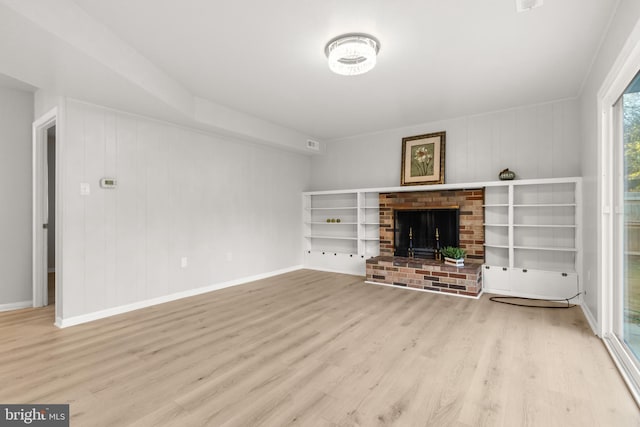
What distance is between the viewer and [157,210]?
390 centimetres

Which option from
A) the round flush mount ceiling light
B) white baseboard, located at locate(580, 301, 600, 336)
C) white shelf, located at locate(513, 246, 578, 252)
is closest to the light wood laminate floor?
white baseboard, located at locate(580, 301, 600, 336)

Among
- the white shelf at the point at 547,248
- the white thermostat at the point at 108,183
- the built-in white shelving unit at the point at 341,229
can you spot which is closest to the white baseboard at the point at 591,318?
the white shelf at the point at 547,248

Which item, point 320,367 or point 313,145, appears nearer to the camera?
point 320,367

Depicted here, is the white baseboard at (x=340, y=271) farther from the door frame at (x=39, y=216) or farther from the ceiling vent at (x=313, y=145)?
the door frame at (x=39, y=216)

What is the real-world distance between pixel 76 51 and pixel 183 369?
2.37m

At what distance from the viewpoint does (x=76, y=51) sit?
2154mm

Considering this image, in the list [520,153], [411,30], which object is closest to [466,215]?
[520,153]

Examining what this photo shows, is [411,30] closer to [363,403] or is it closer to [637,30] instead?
[637,30]

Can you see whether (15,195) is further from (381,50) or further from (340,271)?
(340,271)

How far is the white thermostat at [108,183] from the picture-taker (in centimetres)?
337

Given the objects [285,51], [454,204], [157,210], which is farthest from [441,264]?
[157,210]

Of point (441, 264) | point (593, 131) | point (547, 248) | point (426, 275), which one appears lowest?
point (426, 275)

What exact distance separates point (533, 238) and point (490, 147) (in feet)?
4.64

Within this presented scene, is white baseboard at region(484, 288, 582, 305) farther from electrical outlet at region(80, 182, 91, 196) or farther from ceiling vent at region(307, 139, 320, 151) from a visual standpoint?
electrical outlet at region(80, 182, 91, 196)
